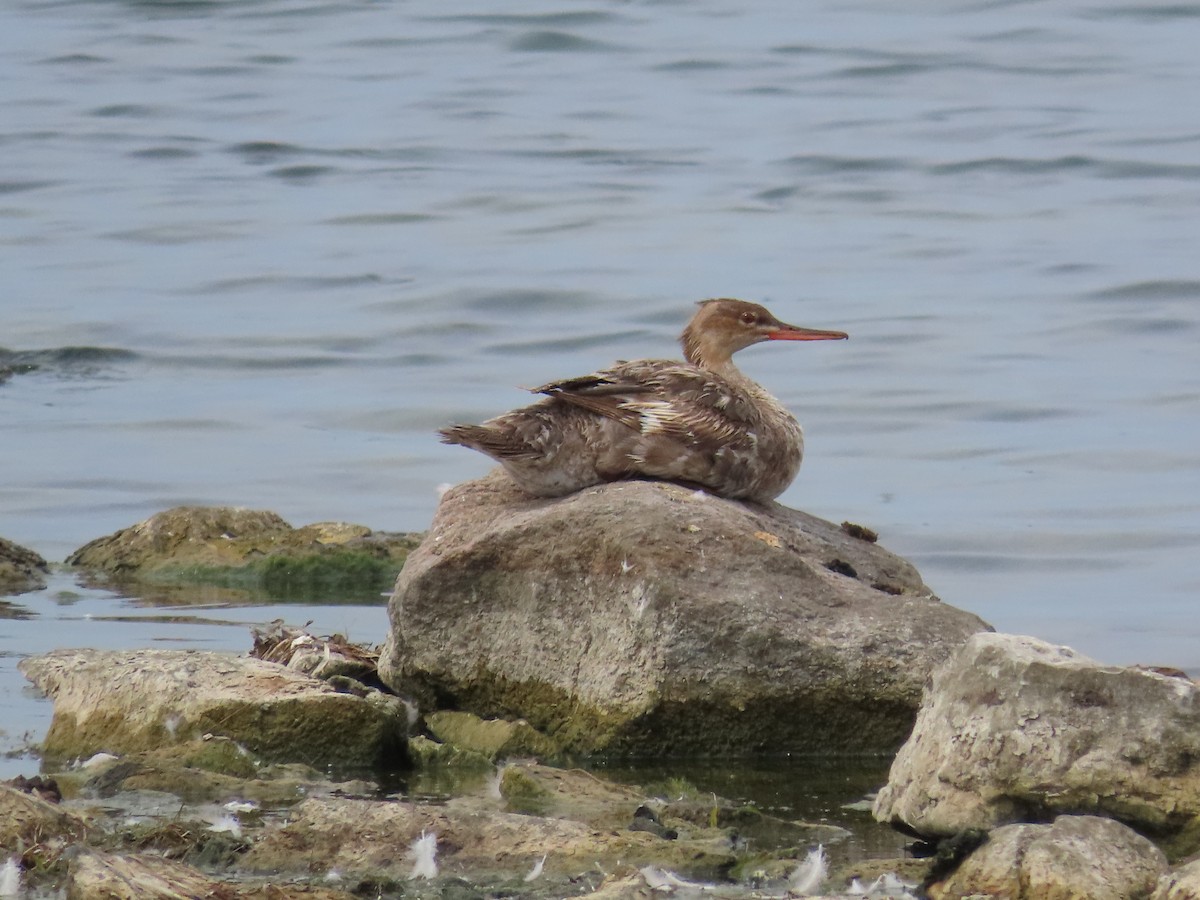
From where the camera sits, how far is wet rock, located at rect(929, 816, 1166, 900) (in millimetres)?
5250

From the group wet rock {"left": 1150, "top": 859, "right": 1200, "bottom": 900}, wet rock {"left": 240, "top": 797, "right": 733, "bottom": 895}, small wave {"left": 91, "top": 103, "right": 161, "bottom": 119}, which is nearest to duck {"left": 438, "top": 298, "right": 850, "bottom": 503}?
wet rock {"left": 240, "top": 797, "right": 733, "bottom": 895}

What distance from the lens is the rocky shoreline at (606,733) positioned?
558cm

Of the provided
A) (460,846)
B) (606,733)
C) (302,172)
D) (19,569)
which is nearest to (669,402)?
(606,733)

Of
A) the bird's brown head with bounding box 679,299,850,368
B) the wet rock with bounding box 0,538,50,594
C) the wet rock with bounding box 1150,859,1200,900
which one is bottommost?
the wet rock with bounding box 0,538,50,594

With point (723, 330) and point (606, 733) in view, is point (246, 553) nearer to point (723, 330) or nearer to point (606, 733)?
point (723, 330)

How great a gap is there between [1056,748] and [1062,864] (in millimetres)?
511

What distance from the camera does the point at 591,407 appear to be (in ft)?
26.2

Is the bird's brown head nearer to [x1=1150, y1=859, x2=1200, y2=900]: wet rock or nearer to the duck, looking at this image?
the duck

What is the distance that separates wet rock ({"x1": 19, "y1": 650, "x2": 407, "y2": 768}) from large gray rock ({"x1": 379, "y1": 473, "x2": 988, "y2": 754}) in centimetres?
40

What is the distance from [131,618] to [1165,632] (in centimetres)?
453

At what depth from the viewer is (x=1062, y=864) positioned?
5.30 meters

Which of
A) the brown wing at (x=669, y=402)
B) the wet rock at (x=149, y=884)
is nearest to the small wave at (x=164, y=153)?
the brown wing at (x=669, y=402)

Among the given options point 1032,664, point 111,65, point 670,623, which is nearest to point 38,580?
point 670,623

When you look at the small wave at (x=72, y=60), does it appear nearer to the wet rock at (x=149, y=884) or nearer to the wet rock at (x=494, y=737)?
the wet rock at (x=494, y=737)
